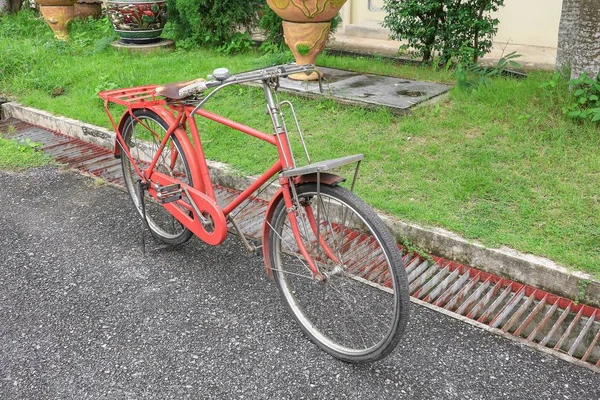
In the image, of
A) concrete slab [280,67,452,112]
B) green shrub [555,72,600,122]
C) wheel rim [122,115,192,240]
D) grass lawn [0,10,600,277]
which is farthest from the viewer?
concrete slab [280,67,452,112]

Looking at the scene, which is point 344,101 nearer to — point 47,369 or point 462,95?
point 462,95

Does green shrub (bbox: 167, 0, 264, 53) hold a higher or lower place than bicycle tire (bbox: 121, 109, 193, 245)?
higher

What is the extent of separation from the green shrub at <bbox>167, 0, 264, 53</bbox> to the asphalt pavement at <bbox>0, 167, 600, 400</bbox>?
17.2 ft

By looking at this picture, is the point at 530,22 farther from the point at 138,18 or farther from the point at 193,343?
the point at 193,343

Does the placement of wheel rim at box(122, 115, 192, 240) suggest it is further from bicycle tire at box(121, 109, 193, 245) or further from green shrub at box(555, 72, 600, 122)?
green shrub at box(555, 72, 600, 122)

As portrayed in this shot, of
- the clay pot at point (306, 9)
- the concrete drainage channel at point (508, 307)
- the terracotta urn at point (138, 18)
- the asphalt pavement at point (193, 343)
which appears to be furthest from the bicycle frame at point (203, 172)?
the terracotta urn at point (138, 18)

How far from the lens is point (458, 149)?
464 centimetres

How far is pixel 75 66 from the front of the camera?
26.0 ft

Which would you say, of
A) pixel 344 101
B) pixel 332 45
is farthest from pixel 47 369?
pixel 332 45

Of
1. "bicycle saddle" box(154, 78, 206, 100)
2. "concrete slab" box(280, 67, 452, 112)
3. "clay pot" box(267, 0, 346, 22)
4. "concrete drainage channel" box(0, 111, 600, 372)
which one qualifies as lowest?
"concrete drainage channel" box(0, 111, 600, 372)

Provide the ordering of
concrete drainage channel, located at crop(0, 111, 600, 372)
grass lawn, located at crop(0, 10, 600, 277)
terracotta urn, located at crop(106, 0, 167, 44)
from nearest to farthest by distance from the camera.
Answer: concrete drainage channel, located at crop(0, 111, 600, 372) → grass lawn, located at crop(0, 10, 600, 277) → terracotta urn, located at crop(106, 0, 167, 44)

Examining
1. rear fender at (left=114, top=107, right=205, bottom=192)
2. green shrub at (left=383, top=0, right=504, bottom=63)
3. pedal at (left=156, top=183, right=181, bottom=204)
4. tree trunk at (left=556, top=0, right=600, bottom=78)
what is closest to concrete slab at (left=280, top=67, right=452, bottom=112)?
green shrub at (left=383, top=0, right=504, bottom=63)

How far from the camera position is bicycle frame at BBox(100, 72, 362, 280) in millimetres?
2803

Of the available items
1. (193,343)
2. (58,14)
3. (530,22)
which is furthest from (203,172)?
(58,14)
